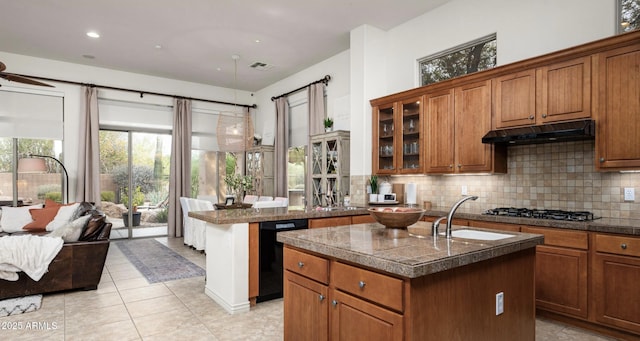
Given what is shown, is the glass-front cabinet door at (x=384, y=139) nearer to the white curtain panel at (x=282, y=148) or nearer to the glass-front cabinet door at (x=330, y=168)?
the glass-front cabinet door at (x=330, y=168)

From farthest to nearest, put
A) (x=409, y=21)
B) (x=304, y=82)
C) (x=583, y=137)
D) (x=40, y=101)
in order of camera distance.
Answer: (x=304, y=82) → (x=40, y=101) → (x=409, y=21) → (x=583, y=137)

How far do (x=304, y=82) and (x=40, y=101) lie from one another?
188 inches

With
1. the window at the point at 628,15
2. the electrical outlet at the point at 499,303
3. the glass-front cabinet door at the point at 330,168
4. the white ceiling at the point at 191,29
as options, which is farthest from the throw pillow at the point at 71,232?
the window at the point at 628,15

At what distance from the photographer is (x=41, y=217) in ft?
17.2

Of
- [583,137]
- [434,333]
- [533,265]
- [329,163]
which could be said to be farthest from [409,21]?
[434,333]

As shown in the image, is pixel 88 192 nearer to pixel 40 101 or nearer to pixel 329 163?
pixel 40 101

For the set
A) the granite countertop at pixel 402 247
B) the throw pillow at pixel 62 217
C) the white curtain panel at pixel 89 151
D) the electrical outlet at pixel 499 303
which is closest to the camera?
the granite countertop at pixel 402 247

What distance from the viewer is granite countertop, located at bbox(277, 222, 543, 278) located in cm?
159

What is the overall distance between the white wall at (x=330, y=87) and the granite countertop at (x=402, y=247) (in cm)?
393

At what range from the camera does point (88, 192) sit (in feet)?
22.3

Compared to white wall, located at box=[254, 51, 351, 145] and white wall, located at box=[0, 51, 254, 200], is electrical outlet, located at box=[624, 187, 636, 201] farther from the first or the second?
white wall, located at box=[0, 51, 254, 200]

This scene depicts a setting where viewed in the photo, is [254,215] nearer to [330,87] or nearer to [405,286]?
[405,286]

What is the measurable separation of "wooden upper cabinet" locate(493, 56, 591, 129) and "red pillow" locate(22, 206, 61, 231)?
5.96 meters

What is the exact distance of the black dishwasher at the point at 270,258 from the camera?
3627 millimetres
